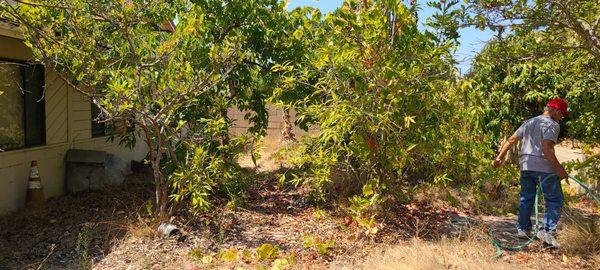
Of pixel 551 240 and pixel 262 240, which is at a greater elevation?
pixel 551 240

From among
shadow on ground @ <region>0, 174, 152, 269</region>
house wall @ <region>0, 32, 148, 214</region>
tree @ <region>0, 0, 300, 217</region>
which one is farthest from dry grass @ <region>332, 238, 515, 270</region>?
house wall @ <region>0, 32, 148, 214</region>

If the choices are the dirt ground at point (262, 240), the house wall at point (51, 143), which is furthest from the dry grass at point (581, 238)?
the house wall at point (51, 143)

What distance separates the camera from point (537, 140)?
5.08 metres

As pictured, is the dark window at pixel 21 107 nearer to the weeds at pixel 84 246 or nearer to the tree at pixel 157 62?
the tree at pixel 157 62

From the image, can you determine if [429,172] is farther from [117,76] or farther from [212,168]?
[117,76]

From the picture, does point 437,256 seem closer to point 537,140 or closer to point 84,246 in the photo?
point 537,140

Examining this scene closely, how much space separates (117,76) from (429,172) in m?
3.46

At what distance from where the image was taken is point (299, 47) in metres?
6.99

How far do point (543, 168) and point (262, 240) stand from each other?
2.99 meters

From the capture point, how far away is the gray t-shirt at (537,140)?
4.95 m

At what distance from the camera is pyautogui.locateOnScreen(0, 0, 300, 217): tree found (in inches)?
194

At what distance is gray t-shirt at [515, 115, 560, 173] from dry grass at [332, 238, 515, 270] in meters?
0.96

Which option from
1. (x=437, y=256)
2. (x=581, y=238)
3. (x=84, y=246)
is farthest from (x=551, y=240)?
(x=84, y=246)

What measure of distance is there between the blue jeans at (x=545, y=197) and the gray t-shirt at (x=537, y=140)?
0.24 feet
